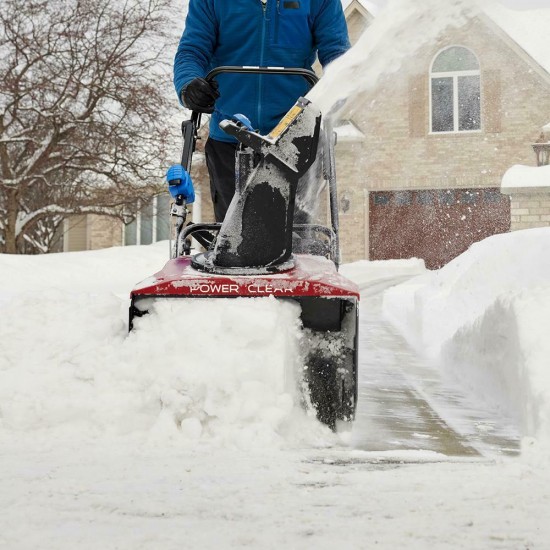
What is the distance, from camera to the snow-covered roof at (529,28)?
20.1 metres

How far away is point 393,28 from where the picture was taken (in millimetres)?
5543

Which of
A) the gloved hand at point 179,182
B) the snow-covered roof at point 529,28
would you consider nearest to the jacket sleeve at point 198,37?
the gloved hand at point 179,182

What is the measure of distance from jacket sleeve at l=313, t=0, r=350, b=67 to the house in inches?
613

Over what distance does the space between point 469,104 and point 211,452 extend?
62.4ft

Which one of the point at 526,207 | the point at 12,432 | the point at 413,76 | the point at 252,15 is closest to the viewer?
the point at 12,432

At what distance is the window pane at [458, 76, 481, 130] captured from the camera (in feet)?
64.7

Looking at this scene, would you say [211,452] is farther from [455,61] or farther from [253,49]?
[455,61]

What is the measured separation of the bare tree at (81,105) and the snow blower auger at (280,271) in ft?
39.3

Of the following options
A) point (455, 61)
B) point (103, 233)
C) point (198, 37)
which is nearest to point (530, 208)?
point (455, 61)

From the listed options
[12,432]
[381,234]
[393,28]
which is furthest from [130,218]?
[12,432]

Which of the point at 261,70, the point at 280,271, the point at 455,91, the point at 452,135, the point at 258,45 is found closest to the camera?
the point at 280,271

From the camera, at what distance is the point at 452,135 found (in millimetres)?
19516

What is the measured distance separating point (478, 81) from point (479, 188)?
306cm

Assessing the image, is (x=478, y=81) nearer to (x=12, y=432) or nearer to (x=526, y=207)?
(x=526, y=207)
